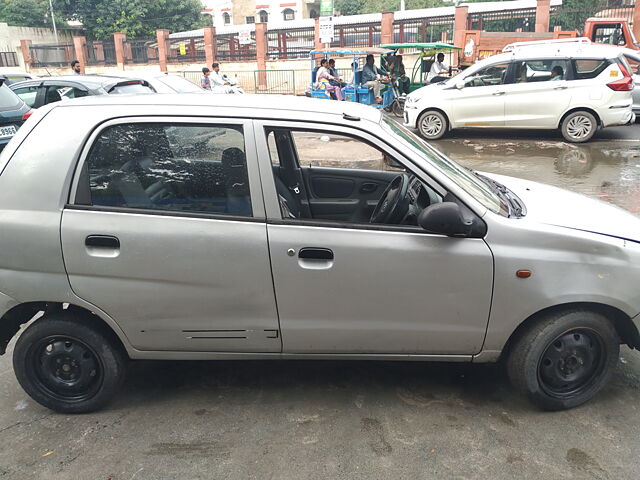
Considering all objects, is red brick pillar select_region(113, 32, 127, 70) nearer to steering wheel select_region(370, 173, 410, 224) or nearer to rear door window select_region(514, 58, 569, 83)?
rear door window select_region(514, 58, 569, 83)

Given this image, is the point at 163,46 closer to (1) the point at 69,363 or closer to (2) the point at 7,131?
(2) the point at 7,131

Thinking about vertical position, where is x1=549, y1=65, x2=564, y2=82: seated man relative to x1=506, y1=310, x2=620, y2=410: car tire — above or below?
above

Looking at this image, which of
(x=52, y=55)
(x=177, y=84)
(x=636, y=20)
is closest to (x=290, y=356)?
(x=177, y=84)

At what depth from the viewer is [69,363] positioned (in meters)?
3.20

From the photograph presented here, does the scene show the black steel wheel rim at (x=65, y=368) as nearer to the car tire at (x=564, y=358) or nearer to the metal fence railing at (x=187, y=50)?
the car tire at (x=564, y=358)

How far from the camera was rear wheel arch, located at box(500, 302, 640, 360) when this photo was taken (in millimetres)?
3066

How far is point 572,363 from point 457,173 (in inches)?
50.7

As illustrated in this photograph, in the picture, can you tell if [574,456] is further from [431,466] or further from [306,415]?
[306,415]

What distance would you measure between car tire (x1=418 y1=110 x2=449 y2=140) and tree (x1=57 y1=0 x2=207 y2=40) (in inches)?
1569

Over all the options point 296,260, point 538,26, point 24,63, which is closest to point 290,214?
point 296,260

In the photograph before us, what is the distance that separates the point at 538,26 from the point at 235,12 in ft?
154

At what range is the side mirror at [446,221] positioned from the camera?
2850 millimetres

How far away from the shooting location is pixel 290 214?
3154mm

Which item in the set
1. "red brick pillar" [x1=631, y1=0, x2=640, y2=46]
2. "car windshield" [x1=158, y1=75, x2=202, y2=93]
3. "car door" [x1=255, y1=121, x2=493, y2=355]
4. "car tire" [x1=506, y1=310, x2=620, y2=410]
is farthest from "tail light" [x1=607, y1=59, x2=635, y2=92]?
"red brick pillar" [x1=631, y1=0, x2=640, y2=46]
